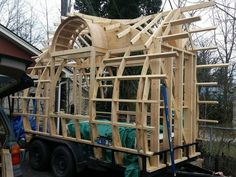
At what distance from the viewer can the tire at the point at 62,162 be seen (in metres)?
7.96

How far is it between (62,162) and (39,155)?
101 centimetres

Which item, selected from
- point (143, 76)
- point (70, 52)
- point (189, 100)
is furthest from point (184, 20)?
point (70, 52)

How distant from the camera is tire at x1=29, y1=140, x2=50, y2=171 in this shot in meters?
8.88

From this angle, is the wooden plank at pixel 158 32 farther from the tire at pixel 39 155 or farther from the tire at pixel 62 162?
the tire at pixel 39 155

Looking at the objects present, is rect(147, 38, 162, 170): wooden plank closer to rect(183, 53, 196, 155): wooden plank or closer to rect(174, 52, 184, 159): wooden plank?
rect(174, 52, 184, 159): wooden plank

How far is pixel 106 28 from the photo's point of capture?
8.29m

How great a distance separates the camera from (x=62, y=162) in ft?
27.3

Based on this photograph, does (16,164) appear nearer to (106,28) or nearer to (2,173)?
(2,173)

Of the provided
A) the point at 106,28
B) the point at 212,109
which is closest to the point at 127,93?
the point at 212,109

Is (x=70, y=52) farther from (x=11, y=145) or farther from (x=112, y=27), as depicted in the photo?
(x=11, y=145)

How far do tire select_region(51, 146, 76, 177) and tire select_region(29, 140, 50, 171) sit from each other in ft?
1.23

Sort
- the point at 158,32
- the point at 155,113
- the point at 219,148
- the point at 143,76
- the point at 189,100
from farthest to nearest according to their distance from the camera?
the point at 219,148, the point at 189,100, the point at 158,32, the point at 155,113, the point at 143,76

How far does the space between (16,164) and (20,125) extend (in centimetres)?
680

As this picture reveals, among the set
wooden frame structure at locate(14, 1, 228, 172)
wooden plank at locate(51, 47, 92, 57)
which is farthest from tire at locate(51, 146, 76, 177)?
wooden plank at locate(51, 47, 92, 57)
